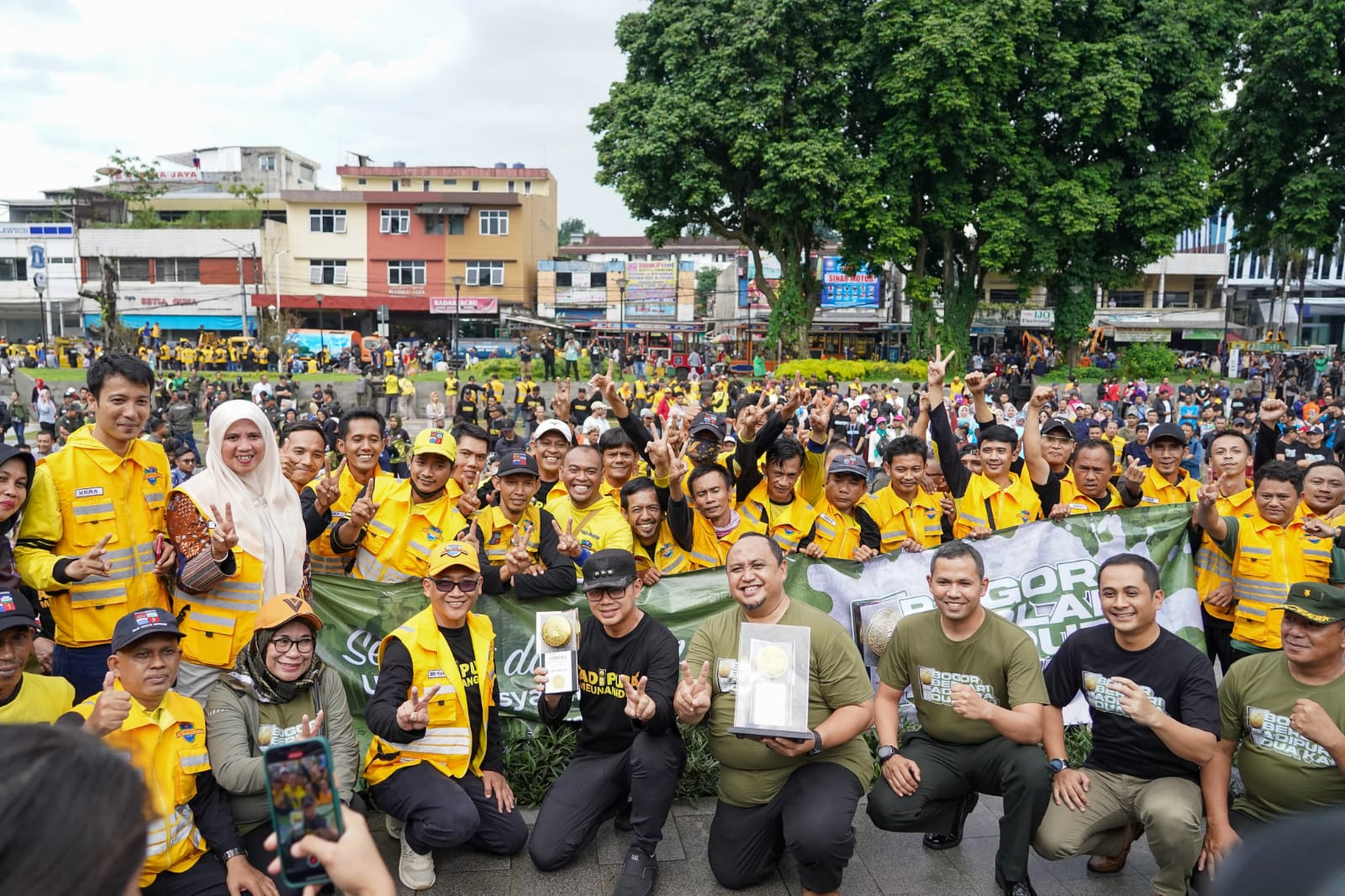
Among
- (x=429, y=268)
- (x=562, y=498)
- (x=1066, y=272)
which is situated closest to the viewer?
(x=562, y=498)

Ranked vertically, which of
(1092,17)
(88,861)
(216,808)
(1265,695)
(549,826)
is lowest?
(549,826)

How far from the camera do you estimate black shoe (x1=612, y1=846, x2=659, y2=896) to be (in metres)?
4.05

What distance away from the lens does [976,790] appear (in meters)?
4.45

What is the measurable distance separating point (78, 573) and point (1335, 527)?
648 centimetres

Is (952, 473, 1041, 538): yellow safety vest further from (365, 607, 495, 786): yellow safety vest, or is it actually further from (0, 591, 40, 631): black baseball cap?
(0, 591, 40, 631): black baseball cap

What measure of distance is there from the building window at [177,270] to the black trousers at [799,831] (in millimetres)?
50726

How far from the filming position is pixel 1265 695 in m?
3.97

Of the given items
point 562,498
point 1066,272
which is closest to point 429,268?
point 1066,272

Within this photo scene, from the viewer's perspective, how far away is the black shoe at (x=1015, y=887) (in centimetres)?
406

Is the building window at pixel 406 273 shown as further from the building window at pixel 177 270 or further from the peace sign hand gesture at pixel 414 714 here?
the peace sign hand gesture at pixel 414 714

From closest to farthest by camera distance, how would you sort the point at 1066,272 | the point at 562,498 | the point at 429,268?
the point at 562,498
the point at 1066,272
the point at 429,268

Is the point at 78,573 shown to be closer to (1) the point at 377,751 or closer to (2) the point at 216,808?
(2) the point at 216,808

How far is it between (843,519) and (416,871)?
3401 millimetres

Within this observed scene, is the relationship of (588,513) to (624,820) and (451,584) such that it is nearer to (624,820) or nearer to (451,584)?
(451,584)
